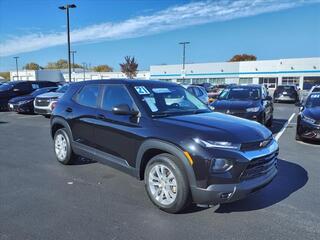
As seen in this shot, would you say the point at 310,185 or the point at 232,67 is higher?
the point at 232,67

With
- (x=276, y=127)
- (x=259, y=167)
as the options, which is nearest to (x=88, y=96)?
(x=259, y=167)

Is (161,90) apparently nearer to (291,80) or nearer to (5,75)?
(291,80)

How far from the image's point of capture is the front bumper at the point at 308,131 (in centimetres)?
833

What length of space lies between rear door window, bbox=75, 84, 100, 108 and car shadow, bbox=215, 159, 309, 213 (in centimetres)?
279

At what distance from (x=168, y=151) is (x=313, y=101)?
24.0 ft

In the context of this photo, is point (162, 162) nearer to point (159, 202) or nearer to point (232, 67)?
point (159, 202)

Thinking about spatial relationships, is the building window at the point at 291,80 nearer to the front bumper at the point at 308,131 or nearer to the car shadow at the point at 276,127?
the car shadow at the point at 276,127

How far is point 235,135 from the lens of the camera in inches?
154

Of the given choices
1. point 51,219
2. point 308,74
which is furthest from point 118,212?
point 308,74

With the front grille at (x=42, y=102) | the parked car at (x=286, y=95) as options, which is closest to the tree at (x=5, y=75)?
the parked car at (x=286, y=95)

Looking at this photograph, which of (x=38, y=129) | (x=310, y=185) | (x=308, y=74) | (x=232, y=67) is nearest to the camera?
(x=310, y=185)

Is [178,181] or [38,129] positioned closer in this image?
[178,181]

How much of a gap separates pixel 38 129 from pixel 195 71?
184 feet

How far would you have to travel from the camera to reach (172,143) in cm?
402
